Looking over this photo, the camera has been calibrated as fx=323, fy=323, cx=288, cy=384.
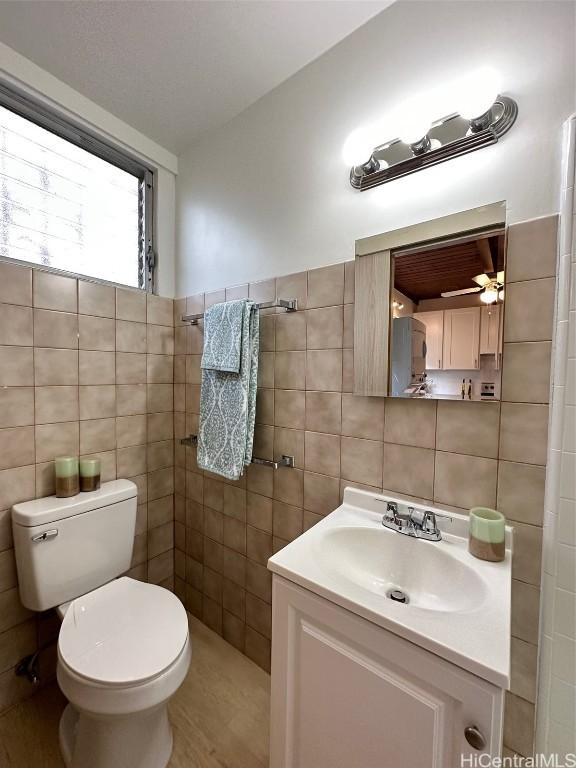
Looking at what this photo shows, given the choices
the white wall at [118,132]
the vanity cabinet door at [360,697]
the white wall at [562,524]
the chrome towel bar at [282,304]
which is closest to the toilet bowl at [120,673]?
the vanity cabinet door at [360,697]

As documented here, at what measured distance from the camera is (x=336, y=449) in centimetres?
122

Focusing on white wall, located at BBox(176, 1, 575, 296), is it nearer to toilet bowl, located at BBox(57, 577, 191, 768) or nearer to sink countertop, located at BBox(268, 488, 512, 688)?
sink countertop, located at BBox(268, 488, 512, 688)

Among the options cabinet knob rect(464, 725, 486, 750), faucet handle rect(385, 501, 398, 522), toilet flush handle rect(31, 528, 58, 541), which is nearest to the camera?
cabinet knob rect(464, 725, 486, 750)

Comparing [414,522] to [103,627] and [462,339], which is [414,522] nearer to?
[462,339]

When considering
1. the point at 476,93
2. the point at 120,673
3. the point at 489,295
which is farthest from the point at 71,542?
the point at 476,93

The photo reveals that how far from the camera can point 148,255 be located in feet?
5.73

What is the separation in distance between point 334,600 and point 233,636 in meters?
1.19

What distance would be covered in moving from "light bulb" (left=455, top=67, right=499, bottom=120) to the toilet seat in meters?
1.82

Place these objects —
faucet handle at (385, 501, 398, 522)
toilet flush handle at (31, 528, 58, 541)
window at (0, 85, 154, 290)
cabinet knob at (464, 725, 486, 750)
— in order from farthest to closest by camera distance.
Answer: window at (0, 85, 154, 290), toilet flush handle at (31, 528, 58, 541), faucet handle at (385, 501, 398, 522), cabinet knob at (464, 725, 486, 750)

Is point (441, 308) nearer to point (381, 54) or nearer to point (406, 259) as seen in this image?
point (406, 259)

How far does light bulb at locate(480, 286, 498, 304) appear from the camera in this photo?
2.94ft

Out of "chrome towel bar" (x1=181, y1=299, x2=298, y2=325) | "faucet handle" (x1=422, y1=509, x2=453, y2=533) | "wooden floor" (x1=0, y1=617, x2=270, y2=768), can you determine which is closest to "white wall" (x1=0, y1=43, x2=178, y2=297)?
"chrome towel bar" (x1=181, y1=299, x2=298, y2=325)

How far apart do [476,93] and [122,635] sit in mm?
1959

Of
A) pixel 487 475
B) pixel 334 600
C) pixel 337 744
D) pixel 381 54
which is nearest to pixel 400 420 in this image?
pixel 487 475
